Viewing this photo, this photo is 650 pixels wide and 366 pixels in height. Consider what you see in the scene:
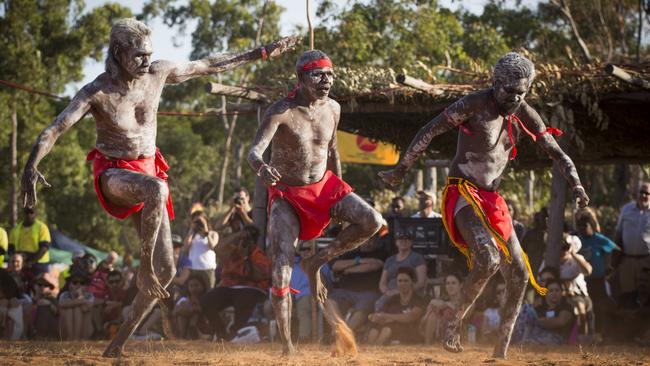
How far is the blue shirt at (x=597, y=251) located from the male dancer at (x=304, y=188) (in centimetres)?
477

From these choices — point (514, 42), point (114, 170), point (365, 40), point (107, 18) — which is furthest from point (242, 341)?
point (514, 42)

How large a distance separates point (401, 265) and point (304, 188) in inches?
144

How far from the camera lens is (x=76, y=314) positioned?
1170 centimetres

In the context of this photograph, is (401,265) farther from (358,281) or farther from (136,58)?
(136,58)

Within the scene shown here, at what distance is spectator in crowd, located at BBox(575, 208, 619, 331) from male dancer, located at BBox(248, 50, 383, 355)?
14.9ft

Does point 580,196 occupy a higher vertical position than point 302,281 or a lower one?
higher

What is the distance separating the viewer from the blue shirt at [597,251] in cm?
1101

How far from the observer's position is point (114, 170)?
659 centimetres

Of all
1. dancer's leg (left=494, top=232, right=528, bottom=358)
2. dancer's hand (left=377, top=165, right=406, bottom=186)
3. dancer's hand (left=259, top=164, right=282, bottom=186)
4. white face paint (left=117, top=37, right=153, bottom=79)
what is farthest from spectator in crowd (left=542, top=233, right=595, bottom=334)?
white face paint (left=117, top=37, right=153, bottom=79)

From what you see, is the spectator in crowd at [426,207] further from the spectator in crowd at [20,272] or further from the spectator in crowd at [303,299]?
the spectator in crowd at [20,272]

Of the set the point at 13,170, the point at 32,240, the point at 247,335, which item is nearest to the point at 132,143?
the point at 247,335

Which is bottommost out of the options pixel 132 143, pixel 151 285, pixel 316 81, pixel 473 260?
pixel 151 285

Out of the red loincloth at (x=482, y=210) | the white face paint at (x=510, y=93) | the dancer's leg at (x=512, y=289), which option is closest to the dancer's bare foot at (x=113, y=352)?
the red loincloth at (x=482, y=210)

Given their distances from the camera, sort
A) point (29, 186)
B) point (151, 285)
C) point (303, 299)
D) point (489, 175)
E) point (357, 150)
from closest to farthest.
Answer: point (29, 186) < point (151, 285) < point (489, 175) < point (303, 299) < point (357, 150)
